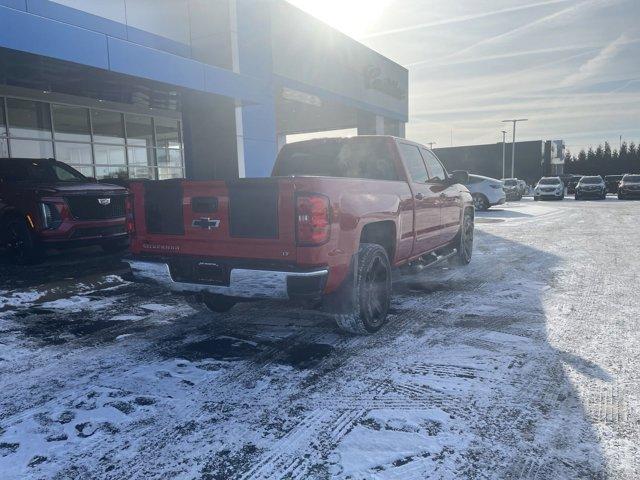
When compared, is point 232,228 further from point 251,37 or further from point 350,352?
point 251,37

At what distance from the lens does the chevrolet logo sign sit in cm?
391

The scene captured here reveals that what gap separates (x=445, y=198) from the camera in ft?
21.6

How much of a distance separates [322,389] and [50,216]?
6.32 meters

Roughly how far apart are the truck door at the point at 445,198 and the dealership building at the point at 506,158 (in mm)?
55027

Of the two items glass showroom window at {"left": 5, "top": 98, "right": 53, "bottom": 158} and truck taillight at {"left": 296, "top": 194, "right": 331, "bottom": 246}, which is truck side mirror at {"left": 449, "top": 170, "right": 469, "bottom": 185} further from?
glass showroom window at {"left": 5, "top": 98, "right": 53, "bottom": 158}

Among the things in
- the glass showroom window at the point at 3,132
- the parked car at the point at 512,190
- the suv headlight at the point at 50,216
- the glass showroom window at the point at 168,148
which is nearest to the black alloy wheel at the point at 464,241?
the suv headlight at the point at 50,216

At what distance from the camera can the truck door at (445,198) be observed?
640 centimetres

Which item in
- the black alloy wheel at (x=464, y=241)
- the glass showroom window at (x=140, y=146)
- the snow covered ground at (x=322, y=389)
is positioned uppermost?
the glass showroom window at (x=140, y=146)

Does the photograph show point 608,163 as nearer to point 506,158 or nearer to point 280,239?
point 506,158

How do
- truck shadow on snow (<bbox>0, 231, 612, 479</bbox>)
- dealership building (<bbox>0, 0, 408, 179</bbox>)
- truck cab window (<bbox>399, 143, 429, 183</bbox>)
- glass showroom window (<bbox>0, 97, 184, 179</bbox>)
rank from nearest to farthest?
1. truck shadow on snow (<bbox>0, 231, 612, 479</bbox>)
2. truck cab window (<bbox>399, 143, 429, 183</bbox>)
3. dealership building (<bbox>0, 0, 408, 179</bbox>)
4. glass showroom window (<bbox>0, 97, 184, 179</bbox>)

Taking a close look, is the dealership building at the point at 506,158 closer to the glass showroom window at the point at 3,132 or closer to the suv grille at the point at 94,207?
the glass showroom window at the point at 3,132

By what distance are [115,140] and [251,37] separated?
7475 millimetres

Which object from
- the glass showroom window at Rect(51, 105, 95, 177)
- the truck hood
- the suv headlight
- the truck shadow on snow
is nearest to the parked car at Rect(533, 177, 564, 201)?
the glass showroom window at Rect(51, 105, 95, 177)

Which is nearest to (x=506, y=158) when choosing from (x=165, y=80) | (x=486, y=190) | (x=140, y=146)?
(x=486, y=190)
